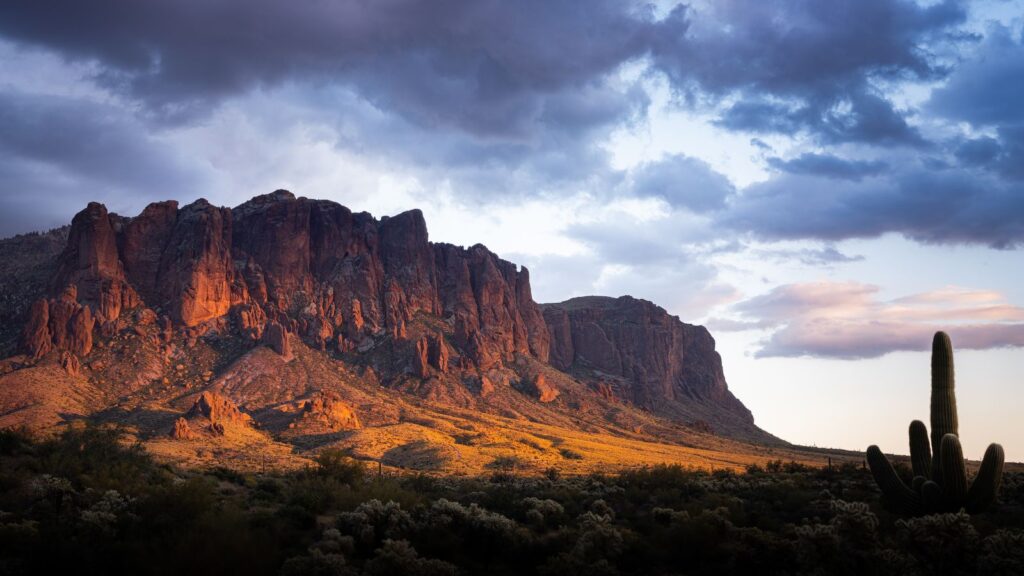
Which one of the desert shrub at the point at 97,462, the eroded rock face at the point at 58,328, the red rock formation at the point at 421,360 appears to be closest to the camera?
the desert shrub at the point at 97,462

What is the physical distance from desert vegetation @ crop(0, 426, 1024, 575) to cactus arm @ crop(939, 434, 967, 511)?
59.0 inches

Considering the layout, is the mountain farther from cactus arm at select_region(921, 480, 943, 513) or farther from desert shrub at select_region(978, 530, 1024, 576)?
desert shrub at select_region(978, 530, 1024, 576)

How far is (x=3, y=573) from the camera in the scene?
2019cm

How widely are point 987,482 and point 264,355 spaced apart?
14100 centimetres

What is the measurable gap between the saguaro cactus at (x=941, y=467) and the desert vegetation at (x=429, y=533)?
1.08 meters

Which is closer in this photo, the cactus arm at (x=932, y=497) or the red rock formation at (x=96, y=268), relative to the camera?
the cactus arm at (x=932, y=497)

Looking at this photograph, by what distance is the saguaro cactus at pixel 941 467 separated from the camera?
30.9 metres

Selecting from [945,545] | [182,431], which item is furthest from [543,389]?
[945,545]

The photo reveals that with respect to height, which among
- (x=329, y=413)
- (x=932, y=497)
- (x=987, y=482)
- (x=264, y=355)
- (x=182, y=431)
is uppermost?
(x=264, y=355)

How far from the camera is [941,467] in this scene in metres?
31.8

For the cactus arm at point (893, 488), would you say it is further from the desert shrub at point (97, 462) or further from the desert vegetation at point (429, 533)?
the desert shrub at point (97, 462)

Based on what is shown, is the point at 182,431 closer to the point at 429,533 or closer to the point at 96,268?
the point at 96,268

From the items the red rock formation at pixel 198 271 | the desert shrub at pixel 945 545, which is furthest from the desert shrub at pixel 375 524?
the red rock formation at pixel 198 271

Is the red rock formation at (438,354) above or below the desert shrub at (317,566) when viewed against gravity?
above
